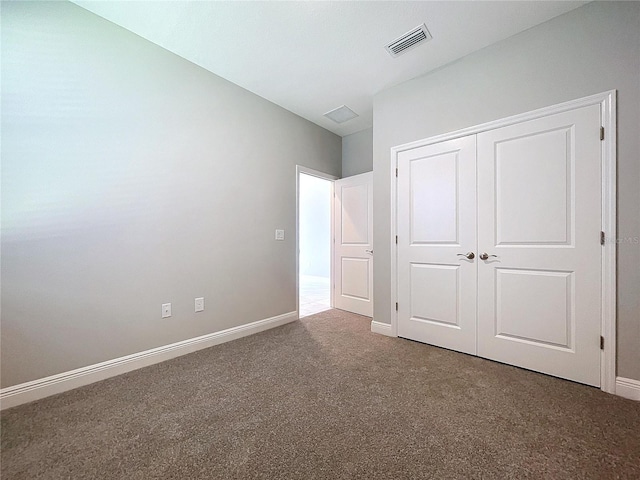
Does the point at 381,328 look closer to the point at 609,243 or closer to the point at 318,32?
the point at 609,243

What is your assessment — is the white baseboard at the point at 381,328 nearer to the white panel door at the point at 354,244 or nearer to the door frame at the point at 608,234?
the white panel door at the point at 354,244

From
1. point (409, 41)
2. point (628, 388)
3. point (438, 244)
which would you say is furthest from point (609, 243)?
point (409, 41)

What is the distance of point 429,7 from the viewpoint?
1867 mm

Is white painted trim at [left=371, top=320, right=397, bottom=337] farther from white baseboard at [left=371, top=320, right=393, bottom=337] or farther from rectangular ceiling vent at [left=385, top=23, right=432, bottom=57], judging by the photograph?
rectangular ceiling vent at [left=385, top=23, right=432, bottom=57]

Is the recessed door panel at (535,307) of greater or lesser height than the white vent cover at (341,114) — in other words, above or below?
below

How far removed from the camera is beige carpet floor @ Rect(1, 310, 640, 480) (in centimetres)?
117

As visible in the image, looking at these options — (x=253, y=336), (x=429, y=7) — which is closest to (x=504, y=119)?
(x=429, y=7)

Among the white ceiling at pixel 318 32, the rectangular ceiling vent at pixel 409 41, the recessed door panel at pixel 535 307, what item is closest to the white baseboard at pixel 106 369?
the recessed door panel at pixel 535 307

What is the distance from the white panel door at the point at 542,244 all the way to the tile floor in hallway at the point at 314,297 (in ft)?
7.50

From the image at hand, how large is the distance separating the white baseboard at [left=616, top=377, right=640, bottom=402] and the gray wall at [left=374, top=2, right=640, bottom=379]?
35 mm

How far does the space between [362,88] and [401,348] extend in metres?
2.80

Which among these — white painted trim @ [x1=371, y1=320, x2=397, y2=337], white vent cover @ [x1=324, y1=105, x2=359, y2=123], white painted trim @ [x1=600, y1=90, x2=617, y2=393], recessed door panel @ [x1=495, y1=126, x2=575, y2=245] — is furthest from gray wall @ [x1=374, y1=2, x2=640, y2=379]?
white painted trim @ [x1=371, y1=320, x2=397, y2=337]

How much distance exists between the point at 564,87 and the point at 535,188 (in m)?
0.75

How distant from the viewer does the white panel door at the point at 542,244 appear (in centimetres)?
181
